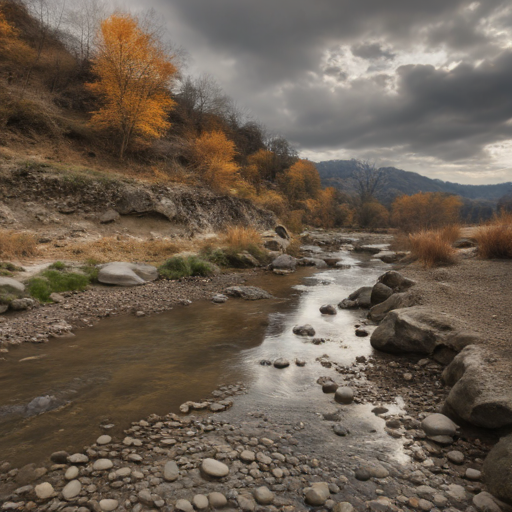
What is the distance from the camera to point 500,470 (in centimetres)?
248

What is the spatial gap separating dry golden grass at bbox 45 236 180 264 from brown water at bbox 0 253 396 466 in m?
5.37

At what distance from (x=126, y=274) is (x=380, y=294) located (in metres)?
8.25

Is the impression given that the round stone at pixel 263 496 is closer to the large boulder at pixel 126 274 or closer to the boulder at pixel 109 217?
the large boulder at pixel 126 274

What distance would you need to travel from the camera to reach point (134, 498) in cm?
239

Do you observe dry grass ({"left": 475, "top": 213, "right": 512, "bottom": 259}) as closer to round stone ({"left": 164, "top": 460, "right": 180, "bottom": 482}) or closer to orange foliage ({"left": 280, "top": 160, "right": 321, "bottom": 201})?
round stone ({"left": 164, "top": 460, "right": 180, "bottom": 482})

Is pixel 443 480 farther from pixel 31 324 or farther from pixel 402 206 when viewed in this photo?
pixel 402 206

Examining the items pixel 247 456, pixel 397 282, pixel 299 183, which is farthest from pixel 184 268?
pixel 299 183

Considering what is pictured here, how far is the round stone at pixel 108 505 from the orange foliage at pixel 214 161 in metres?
22.7

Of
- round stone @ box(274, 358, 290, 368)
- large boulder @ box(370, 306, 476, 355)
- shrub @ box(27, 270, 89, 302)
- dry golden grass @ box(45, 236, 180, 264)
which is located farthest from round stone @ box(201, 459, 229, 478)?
dry golden grass @ box(45, 236, 180, 264)

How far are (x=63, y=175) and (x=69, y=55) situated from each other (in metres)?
20.5

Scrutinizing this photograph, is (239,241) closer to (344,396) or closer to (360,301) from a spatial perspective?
(360,301)

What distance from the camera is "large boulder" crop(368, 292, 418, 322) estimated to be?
6995 millimetres

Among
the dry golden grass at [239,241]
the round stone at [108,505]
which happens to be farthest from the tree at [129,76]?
the round stone at [108,505]

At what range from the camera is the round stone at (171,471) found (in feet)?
8.56
